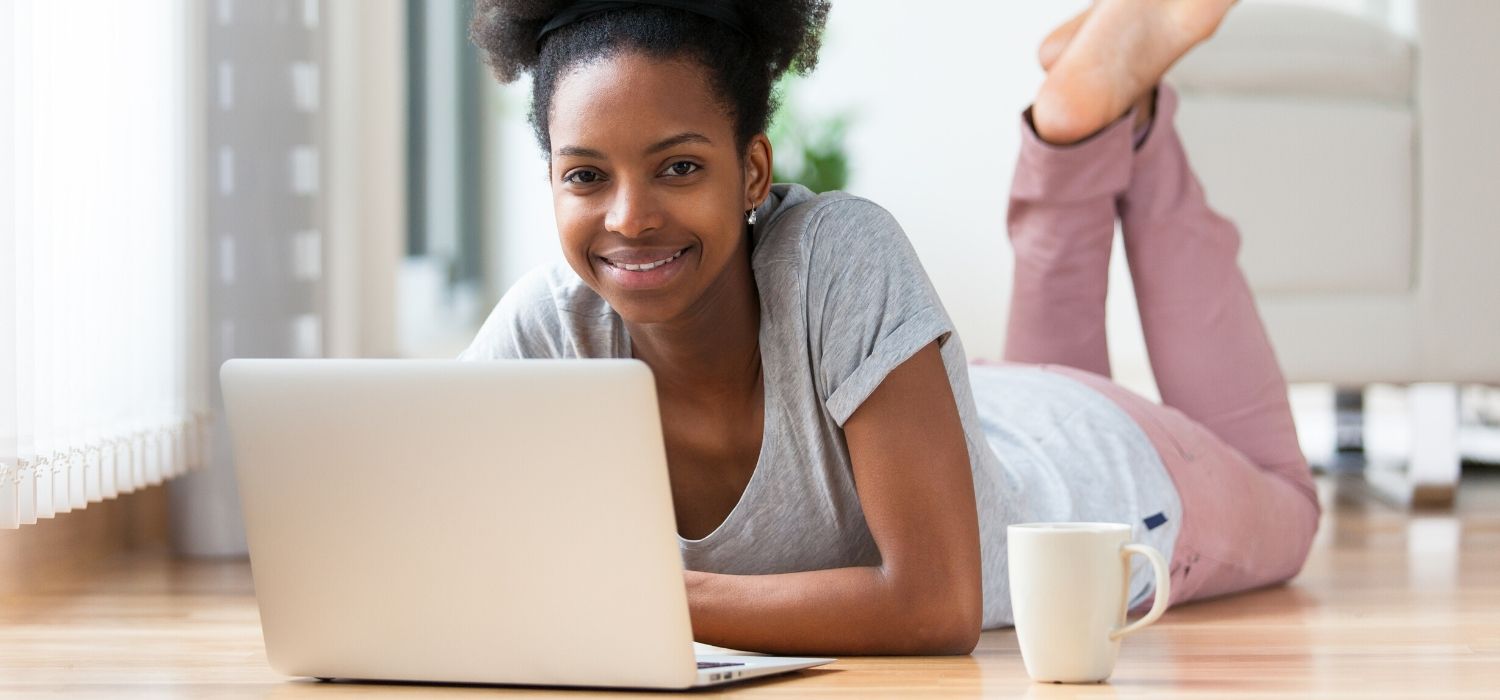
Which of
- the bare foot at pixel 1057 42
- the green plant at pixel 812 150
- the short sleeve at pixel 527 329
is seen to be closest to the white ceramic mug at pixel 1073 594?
the short sleeve at pixel 527 329

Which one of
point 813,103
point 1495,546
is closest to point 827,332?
point 1495,546

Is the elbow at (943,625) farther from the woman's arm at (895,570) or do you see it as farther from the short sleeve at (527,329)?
the short sleeve at (527,329)

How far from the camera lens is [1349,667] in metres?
1.30

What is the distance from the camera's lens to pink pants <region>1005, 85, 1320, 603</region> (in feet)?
6.34

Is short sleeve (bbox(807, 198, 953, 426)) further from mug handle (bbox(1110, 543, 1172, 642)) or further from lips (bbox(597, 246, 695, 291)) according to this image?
mug handle (bbox(1110, 543, 1172, 642))

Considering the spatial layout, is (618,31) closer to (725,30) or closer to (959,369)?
(725,30)

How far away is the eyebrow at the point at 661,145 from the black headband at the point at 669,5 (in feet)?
0.35

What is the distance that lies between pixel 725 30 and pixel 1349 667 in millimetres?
712

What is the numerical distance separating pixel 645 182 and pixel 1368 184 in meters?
1.93

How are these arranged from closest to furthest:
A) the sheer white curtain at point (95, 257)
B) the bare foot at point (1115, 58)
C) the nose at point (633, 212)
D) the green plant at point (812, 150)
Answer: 1. the nose at point (633, 212)
2. the sheer white curtain at point (95, 257)
3. the bare foot at point (1115, 58)
4. the green plant at point (812, 150)

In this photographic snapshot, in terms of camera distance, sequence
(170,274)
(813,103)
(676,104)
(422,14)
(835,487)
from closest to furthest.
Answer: (676,104) < (835,487) < (170,274) < (422,14) < (813,103)

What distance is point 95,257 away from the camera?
189cm

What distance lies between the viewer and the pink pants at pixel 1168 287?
193cm

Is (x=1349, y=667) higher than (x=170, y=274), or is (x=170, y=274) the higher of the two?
(x=170, y=274)
